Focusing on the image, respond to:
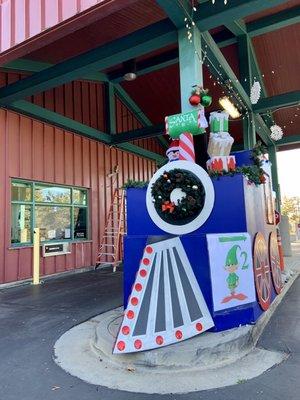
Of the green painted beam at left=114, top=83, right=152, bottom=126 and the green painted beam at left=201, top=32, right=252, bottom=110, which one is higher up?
the green painted beam at left=114, top=83, right=152, bottom=126

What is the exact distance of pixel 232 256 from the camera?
4047 millimetres

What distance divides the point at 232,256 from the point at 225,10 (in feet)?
11.1

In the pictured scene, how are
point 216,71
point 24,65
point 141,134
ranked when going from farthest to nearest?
1. point 141,134
2. point 24,65
3. point 216,71

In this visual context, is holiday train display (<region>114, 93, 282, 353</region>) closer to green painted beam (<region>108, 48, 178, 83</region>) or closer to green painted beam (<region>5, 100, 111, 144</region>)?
green painted beam (<region>5, 100, 111, 144</region>)

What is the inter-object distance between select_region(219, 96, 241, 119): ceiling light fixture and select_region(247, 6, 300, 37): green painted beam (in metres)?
1.94

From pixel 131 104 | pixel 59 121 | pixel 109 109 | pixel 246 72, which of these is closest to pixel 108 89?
pixel 109 109

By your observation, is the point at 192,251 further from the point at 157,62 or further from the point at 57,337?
the point at 157,62

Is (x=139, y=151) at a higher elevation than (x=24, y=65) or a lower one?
lower

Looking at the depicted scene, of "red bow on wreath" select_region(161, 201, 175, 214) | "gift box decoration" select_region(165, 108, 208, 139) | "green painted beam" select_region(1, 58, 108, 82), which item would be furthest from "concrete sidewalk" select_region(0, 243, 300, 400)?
"green painted beam" select_region(1, 58, 108, 82)

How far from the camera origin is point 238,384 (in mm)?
2920

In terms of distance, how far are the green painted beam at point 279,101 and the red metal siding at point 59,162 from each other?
477cm

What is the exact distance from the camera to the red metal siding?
313 inches

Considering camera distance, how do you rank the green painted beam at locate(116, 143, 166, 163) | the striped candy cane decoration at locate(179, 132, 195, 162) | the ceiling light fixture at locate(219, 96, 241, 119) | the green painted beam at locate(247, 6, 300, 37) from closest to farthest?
the striped candy cane decoration at locate(179, 132, 195, 162) < the green painted beam at locate(247, 6, 300, 37) < the ceiling light fixture at locate(219, 96, 241, 119) < the green painted beam at locate(116, 143, 166, 163)

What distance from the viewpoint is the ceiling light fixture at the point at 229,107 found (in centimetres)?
823
